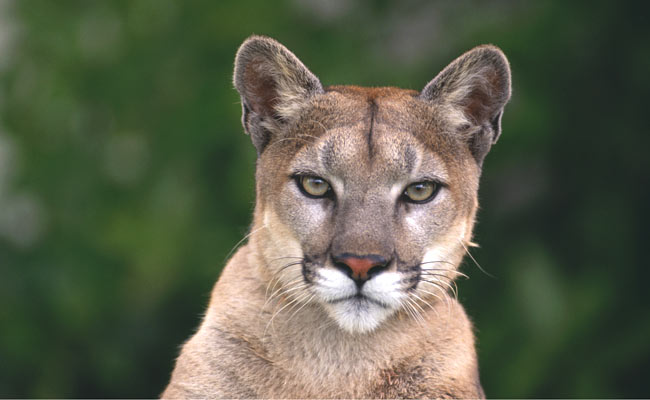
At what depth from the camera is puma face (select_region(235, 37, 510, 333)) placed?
505 centimetres

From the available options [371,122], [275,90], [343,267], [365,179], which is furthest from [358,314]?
[275,90]

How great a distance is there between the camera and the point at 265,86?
5934mm

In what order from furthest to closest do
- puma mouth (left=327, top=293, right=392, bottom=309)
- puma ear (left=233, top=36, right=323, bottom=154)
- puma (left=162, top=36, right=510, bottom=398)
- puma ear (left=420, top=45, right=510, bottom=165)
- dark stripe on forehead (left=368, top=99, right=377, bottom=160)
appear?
puma ear (left=233, top=36, right=323, bottom=154) < puma ear (left=420, top=45, right=510, bottom=165) < dark stripe on forehead (left=368, top=99, right=377, bottom=160) < puma (left=162, top=36, right=510, bottom=398) < puma mouth (left=327, top=293, right=392, bottom=309)

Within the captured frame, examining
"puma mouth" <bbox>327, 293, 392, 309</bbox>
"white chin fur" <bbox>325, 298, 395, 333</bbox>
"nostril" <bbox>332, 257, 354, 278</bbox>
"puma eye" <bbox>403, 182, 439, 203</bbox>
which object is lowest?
"white chin fur" <bbox>325, 298, 395, 333</bbox>

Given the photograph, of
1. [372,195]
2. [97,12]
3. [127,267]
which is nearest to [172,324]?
[127,267]

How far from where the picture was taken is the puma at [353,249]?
5.10m

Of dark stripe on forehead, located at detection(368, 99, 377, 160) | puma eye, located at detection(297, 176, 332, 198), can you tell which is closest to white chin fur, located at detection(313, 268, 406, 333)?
puma eye, located at detection(297, 176, 332, 198)

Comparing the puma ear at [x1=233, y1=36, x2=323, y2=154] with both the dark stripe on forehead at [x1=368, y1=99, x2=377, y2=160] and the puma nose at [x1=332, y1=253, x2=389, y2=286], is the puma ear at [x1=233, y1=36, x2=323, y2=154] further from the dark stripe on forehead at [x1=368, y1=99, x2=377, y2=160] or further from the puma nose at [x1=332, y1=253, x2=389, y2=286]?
the puma nose at [x1=332, y1=253, x2=389, y2=286]

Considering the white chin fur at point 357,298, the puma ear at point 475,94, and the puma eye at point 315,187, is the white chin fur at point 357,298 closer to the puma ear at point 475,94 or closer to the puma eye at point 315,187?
the puma eye at point 315,187

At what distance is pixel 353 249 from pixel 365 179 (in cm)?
46

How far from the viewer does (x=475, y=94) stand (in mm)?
5852

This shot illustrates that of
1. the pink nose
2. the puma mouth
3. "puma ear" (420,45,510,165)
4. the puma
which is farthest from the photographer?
"puma ear" (420,45,510,165)

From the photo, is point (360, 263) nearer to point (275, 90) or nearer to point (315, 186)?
point (315, 186)

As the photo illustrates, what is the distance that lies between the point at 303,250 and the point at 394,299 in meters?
0.58
